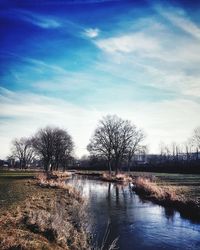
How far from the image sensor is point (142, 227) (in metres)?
17.8

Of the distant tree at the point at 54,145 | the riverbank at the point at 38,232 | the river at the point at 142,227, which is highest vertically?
the distant tree at the point at 54,145

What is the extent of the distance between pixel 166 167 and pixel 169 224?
A: 6504 centimetres

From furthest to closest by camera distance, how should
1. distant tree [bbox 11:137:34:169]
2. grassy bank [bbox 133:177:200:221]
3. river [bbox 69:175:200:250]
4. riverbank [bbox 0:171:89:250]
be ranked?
1. distant tree [bbox 11:137:34:169]
2. grassy bank [bbox 133:177:200:221]
3. river [bbox 69:175:200:250]
4. riverbank [bbox 0:171:89:250]

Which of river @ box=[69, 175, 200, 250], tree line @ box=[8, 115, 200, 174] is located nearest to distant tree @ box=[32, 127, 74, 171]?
tree line @ box=[8, 115, 200, 174]

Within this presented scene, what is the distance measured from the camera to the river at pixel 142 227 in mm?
14445

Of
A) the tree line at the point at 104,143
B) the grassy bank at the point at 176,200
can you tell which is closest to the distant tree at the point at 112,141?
the tree line at the point at 104,143

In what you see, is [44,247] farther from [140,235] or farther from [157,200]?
[157,200]

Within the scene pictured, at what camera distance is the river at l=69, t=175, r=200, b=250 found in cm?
1444

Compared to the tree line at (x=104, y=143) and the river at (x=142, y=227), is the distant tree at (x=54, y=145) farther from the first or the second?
the river at (x=142, y=227)

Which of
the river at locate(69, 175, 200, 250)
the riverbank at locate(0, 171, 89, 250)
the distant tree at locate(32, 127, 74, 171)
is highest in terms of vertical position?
the distant tree at locate(32, 127, 74, 171)

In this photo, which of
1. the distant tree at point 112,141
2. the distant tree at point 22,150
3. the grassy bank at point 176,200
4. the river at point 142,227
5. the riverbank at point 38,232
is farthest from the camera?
the distant tree at point 22,150

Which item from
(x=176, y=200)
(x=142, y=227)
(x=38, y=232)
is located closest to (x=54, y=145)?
(x=176, y=200)


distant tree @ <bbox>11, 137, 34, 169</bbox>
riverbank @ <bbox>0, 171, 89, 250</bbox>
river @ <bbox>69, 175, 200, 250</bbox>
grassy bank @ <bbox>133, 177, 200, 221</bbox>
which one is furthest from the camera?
distant tree @ <bbox>11, 137, 34, 169</bbox>

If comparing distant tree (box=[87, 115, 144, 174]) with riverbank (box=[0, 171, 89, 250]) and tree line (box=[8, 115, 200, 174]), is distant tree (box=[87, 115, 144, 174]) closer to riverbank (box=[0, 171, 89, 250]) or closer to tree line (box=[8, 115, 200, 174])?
tree line (box=[8, 115, 200, 174])
